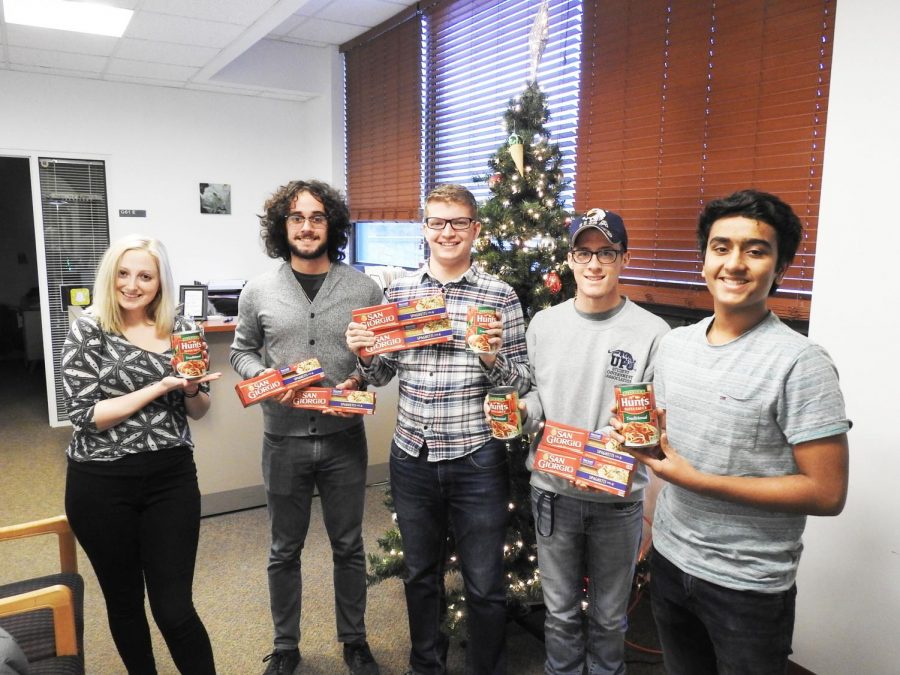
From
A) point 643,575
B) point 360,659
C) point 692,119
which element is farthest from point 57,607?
point 692,119

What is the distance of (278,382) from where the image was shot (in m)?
1.87

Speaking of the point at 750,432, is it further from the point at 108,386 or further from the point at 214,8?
the point at 214,8

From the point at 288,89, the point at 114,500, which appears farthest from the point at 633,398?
the point at 288,89

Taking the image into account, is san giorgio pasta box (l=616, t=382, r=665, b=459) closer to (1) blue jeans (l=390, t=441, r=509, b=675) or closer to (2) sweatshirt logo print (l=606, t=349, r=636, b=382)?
(2) sweatshirt logo print (l=606, t=349, r=636, b=382)

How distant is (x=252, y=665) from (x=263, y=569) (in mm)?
734

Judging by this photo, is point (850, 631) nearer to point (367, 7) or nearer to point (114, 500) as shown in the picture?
point (114, 500)

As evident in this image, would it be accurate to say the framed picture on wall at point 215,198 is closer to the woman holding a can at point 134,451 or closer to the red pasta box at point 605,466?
the woman holding a can at point 134,451

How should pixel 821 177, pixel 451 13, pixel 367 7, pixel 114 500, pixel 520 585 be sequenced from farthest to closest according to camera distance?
pixel 367 7
pixel 451 13
pixel 520 585
pixel 821 177
pixel 114 500

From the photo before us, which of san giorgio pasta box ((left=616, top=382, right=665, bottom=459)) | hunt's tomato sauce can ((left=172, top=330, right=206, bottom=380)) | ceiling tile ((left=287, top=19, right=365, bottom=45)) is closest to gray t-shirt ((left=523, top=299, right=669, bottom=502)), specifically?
san giorgio pasta box ((left=616, top=382, right=665, bottom=459))

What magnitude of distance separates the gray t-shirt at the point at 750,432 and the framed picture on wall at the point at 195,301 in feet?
10.3

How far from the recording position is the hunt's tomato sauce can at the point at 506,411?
5.22ft

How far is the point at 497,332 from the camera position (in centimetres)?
165

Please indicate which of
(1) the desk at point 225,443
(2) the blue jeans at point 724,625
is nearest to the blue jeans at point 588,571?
(2) the blue jeans at point 724,625

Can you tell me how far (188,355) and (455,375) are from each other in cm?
72
